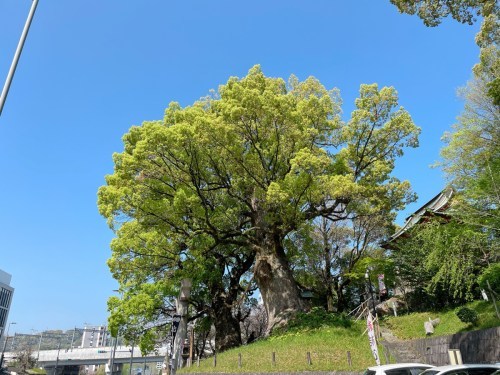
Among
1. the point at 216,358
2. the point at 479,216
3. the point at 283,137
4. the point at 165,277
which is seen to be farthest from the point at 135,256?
the point at 479,216

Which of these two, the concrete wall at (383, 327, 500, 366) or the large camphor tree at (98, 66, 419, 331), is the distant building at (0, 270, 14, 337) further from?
the concrete wall at (383, 327, 500, 366)

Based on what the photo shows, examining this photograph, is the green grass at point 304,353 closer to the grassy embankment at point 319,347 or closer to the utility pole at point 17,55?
the grassy embankment at point 319,347

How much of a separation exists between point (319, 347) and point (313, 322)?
2767 mm

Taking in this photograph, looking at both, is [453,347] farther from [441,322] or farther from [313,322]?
[313,322]

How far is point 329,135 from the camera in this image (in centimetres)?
2016

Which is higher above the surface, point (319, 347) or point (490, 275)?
point (490, 275)

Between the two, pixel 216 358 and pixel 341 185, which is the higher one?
pixel 341 185

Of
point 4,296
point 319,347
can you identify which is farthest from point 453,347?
point 4,296

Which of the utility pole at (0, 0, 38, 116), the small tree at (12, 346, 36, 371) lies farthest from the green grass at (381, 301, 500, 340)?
the small tree at (12, 346, 36, 371)

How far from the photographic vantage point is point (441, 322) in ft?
62.8

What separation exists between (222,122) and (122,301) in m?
13.2

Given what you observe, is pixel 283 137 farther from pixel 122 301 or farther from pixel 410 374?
pixel 122 301

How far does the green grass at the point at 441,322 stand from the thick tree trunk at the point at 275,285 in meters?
5.86

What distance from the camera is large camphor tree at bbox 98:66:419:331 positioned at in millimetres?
16922
